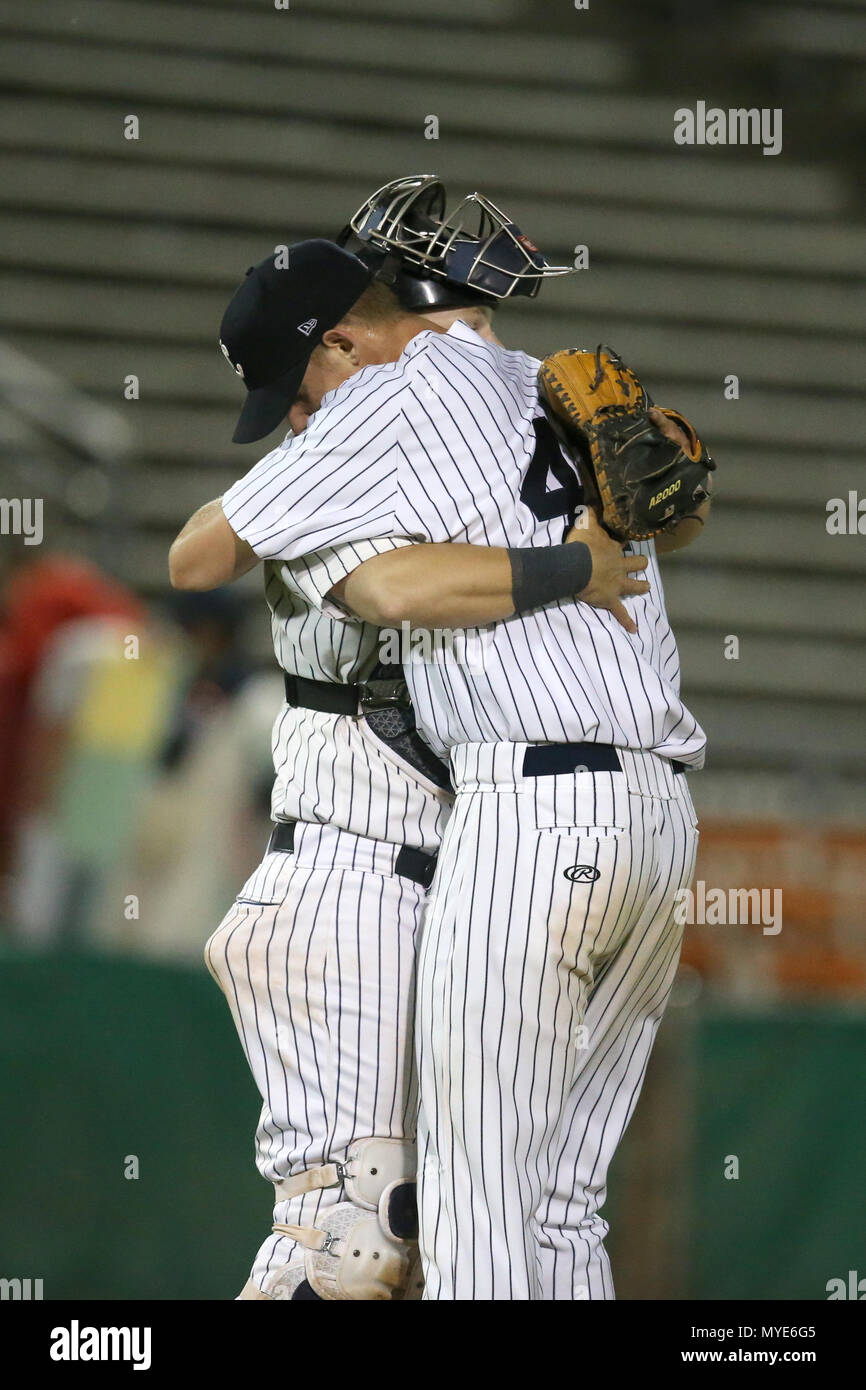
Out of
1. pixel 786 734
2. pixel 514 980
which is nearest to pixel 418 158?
pixel 786 734

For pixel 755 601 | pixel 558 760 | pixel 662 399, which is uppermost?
pixel 662 399

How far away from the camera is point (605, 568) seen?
2.12 meters

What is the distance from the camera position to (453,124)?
22.7ft

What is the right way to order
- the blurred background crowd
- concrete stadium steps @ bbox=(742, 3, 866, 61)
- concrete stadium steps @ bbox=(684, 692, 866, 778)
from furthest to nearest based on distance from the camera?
concrete stadium steps @ bbox=(742, 3, 866, 61) → the blurred background crowd → concrete stadium steps @ bbox=(684, 692, 866, 778)

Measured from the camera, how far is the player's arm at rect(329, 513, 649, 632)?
79.7 inches

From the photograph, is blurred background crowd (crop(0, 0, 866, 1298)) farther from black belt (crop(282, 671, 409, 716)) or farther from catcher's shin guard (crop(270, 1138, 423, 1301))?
catcher's shin guard (crop(270, 1138, 423, 1301))

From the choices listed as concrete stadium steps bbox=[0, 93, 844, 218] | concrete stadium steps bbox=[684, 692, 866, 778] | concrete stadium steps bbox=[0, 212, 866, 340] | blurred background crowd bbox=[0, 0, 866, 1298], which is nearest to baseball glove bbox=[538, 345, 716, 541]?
concrete stadium steps bbox=[684, 692, 866, 778]

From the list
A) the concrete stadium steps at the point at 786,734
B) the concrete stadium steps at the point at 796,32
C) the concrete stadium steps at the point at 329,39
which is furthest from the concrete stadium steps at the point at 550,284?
the concrete stadium steps at the point at 786,734

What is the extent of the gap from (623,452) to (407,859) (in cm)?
64

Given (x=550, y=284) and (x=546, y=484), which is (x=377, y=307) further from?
(x=550, y=284)

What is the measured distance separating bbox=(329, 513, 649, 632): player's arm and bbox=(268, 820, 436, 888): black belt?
1.25 ft

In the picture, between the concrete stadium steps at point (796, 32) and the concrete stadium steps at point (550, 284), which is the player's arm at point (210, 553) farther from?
the concrete stadium steps at point (796, 32)
